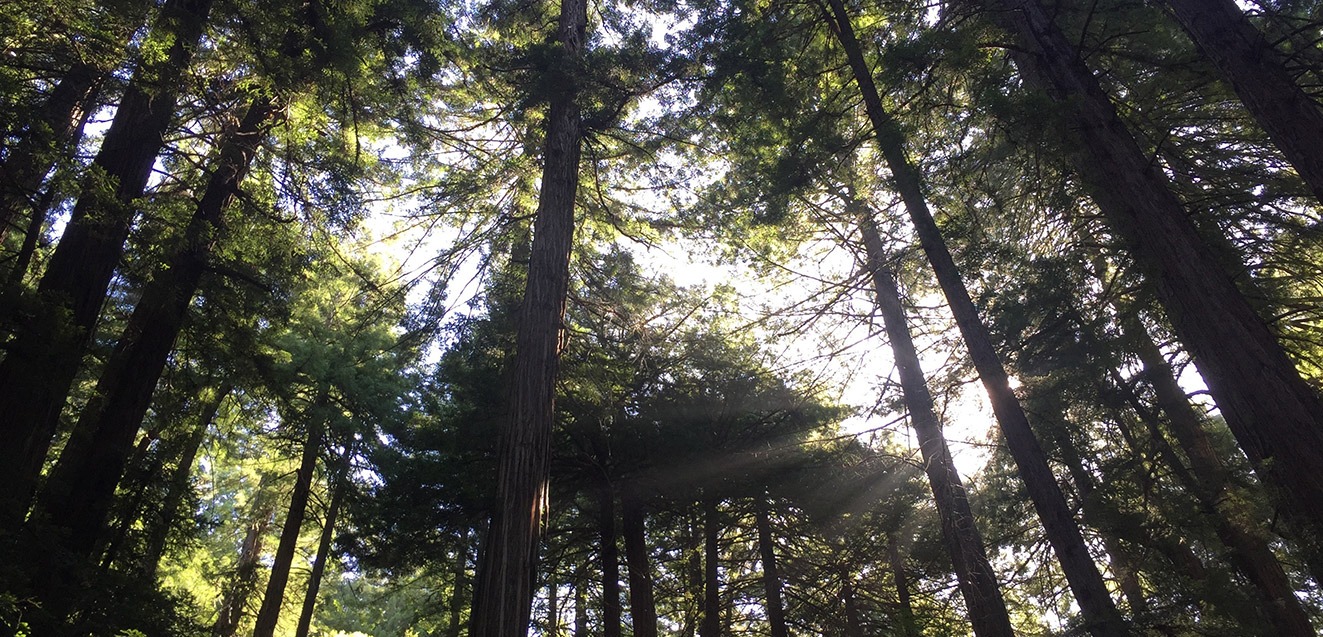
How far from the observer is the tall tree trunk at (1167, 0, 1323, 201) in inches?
214

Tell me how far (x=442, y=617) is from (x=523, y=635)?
14575 millimetres

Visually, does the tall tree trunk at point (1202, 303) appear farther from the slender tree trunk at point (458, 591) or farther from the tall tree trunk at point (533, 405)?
the slender tree trunk at point (458, 591)

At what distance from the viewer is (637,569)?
37.4 feet

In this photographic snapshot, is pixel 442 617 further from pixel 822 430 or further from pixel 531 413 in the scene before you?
pixel 531 413

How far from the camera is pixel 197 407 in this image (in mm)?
7992

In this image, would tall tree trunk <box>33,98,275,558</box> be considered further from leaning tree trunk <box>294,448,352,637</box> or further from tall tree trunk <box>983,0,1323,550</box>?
tall tree trunk <box>983,0,1323,550</box>

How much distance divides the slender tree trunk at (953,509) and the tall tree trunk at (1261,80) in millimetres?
4587

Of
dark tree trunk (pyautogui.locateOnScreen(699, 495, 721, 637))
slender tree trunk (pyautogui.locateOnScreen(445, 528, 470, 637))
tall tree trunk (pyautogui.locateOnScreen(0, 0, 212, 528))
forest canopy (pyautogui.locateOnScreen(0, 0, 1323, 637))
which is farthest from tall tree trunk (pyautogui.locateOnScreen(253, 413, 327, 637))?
dark tree trunk (pyautogui.locateOnScreen(699, 495, 721, 637))

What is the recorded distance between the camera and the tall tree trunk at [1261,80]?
17.8ft

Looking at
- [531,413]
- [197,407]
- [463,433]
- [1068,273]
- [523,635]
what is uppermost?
[1068,273]

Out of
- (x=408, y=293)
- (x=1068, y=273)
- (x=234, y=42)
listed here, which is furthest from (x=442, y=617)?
(x=1068, y=273)

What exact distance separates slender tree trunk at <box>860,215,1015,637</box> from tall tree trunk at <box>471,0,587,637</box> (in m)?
5.14

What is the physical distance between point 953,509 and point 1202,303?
3565 millimetres

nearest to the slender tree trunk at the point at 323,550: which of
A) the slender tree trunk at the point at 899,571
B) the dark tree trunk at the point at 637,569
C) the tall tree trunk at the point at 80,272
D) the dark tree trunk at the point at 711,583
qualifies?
the dark tree trunk at the point at 637,569
